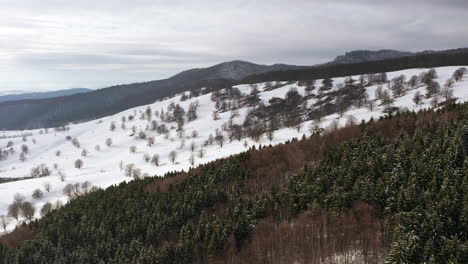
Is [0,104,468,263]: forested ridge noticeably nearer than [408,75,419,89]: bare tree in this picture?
Yes

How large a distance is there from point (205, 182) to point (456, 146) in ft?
88.5

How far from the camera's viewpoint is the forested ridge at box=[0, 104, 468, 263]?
17.8 meters

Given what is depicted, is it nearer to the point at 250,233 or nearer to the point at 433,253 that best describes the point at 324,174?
the point at 250,233

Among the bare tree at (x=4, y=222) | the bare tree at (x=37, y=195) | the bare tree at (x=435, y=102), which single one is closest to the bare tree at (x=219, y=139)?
the bare tree at (x=37, y=195)

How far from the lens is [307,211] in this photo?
24.1 meters

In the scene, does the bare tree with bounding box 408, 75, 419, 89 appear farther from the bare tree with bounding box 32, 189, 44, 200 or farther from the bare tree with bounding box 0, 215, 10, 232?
the bare tree with bounding box 0, 215, 10, 232

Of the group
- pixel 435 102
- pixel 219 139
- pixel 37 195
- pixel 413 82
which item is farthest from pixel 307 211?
pixel 413 82

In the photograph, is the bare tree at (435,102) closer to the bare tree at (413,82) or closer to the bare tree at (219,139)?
the bare tree at (413,82)

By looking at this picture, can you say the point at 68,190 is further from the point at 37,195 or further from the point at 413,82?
the point at 413,82

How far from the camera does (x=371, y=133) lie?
34.3 m

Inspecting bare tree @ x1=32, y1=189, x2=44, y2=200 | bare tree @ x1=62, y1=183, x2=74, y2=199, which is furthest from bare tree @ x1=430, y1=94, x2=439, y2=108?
bare tree @ x1=32, y1=189, x2=44, y2=200

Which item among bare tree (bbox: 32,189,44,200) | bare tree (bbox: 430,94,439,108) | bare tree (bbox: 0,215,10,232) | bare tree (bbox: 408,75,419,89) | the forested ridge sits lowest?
bare tree (bbox: 0,215,10,232)

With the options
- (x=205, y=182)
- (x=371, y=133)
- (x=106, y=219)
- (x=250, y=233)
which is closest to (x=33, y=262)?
(x=106, y=219)

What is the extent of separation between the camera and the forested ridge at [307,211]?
703 inches
